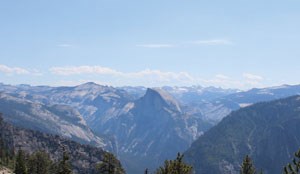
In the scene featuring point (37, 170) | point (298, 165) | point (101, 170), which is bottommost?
point (37, 170)

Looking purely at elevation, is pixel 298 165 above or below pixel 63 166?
above

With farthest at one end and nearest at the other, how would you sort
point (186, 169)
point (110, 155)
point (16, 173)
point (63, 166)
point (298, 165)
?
1. point (16, 173)
2. point (110, 155)
3. point (63, 166)
4. point (186, 169)
5. point (298, 165)

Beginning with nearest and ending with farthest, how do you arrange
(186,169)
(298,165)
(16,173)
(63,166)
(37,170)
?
(298,165)
(186,169)
(63,166)
(16,173)
(37,170)

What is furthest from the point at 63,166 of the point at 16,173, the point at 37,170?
the point at 37,170

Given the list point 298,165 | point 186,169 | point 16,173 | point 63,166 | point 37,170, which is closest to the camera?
point 298,165

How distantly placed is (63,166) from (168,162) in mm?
20703

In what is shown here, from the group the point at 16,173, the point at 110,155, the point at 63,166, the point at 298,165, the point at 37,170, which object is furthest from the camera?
the point at 37,170

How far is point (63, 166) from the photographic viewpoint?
80.1 metres

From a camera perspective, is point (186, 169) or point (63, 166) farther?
point (63, 166)

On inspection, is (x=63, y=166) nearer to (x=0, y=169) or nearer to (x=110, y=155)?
(x=110, y=155)

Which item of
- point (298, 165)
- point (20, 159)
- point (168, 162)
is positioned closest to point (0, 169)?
point (20, 159)

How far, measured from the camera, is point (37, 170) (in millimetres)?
199750

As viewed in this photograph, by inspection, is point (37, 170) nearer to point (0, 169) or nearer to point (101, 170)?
point (0, 169)

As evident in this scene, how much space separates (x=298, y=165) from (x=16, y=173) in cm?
13789
